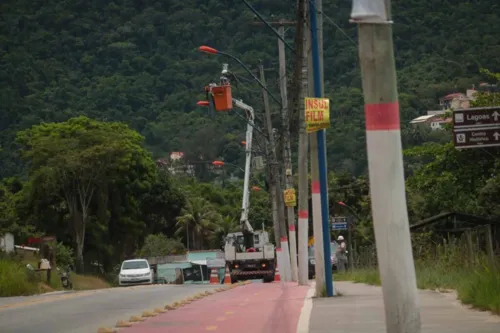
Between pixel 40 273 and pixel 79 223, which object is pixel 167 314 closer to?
pixel 40 273

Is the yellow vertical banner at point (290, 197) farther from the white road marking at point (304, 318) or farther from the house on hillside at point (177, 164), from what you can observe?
the house on hillside at point (177, 164)

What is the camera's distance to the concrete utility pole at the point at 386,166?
8148 millimetres

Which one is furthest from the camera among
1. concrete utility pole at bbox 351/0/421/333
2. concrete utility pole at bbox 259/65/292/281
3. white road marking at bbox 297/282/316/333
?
concrete utility pole at bbox 259/65/292/281

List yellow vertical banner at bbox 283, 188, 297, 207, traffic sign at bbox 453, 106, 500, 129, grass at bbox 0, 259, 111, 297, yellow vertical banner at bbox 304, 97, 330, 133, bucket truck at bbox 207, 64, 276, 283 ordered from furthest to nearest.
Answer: bucket truck at bbox 207, 64, 276, 283, yellow vertical banner at bbox 283, 188, 297, 207, grass at bbox 0, 259, 111, 297, yellow vertical banner at bbox 304, 97, 330, 133, traffic sign at bbox 453, 106, 500, 129

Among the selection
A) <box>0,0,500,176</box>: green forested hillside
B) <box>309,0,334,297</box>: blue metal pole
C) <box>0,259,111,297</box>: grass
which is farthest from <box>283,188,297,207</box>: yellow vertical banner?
<box>0,0,500,176</box>: green forested hillside

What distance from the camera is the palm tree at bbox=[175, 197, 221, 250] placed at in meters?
99.1

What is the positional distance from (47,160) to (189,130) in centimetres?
6329

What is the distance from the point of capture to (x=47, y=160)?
74.0 m

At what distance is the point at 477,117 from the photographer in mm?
16203

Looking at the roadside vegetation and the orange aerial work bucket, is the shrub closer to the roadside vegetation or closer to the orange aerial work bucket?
the orange aerial work bucket

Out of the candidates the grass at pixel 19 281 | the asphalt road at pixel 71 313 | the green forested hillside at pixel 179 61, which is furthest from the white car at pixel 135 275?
the green forested hillside at pixel 179 61

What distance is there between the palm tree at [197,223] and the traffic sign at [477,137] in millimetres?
81620

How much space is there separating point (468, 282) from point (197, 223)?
8402cm

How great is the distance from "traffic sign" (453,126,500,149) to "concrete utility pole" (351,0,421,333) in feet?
26.2
